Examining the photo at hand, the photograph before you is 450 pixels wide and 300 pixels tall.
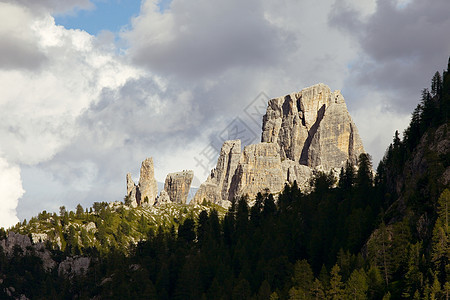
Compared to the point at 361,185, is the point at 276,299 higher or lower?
lower

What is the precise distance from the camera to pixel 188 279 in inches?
6737

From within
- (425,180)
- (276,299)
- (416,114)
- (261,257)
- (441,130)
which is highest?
(416,114)

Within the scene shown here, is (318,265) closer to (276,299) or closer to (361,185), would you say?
(276,299)

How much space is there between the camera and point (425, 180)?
145 m

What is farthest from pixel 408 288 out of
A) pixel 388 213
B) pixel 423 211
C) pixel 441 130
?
pixel 441 130

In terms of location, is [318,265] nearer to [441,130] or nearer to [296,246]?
[296,246]

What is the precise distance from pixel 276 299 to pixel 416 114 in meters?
76.6

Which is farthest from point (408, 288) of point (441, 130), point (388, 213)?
point (441, 130)

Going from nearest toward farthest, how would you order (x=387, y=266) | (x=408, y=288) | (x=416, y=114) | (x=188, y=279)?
1. (x=408, y=288)
2. (x=387, y=266)
3. (x=188, y=279)
4. (x=416, y=114)

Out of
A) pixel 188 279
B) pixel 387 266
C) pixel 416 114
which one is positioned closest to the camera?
pixel 387 266

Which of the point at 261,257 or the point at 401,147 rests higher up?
the point at 401,147

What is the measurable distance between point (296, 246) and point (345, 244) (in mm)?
21228

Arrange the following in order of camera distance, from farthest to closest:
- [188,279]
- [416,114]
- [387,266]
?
[416,114]
[188,279]
[387,266]

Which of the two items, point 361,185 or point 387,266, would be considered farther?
point 361,185
